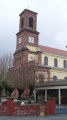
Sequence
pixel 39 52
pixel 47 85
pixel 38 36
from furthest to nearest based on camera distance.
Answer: pixel 38 36 → pixel 39 52 → pixel 47 85

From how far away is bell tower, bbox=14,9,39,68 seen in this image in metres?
50.8

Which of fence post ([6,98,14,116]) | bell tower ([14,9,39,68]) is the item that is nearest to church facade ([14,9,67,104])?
bell tower ([14,9,39,68])

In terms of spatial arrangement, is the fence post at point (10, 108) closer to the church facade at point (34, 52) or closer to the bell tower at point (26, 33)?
the church facade at point (34, 52)

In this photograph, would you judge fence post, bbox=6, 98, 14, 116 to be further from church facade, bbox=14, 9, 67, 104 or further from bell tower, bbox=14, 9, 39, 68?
bell tower, bbox=14, 9, 39, 68

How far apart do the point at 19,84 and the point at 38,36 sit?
978 inches

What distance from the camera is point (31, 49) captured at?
50719 millimetres

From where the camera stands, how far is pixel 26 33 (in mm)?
52000

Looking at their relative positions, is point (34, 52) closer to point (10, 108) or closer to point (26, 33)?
point (26, 33)

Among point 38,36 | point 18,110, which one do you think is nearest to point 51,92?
point 18,110

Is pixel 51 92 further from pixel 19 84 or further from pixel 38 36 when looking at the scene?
pixel 38 36

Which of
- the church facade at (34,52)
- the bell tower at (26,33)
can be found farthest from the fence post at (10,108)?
the bell tower at (26,33)

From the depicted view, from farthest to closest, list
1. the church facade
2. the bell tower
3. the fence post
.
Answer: the bell tower
the church facade
the fence post

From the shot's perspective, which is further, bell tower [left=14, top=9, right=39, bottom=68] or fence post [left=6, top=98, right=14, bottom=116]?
bell tower [left=14, top=9, right=39, bottom=68]

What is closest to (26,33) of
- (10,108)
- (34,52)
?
(34,52)
